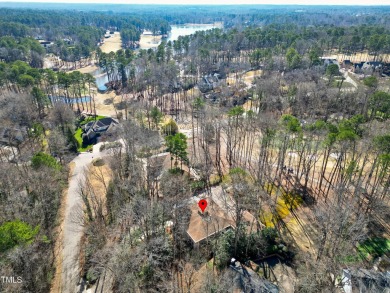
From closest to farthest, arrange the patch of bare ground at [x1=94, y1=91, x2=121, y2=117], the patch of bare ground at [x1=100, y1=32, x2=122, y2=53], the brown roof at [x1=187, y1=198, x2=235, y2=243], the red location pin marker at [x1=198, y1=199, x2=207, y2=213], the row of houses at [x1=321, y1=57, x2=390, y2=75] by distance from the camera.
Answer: the brown roof at [x1=187, y1=198, x2=235, y2=243], the red location pin marker at [x1=198, y1=199, x2=207, y2=213], the patch of bare ground at [x1=94, y1=91, x2=121, y2=117], the row of houses at [x1=321, y1=57, x2=390, y2=75], the patch of bare ground at [x1=100, y1=32, x2=122, y2=53]

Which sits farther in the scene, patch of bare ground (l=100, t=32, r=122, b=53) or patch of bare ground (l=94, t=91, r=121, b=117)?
patch of bare ground (l=100, t=32, r=122, b=53)

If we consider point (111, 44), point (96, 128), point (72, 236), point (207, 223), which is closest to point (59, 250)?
point (72, 236)

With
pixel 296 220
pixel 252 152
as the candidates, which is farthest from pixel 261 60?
pixel 296 220

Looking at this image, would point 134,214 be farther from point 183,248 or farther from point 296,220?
point 296,220

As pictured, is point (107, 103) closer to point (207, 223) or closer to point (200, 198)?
point (200, 198)

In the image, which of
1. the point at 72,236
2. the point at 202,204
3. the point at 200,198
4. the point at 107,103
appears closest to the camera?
the point at 72,236

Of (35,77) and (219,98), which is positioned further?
(219,98)

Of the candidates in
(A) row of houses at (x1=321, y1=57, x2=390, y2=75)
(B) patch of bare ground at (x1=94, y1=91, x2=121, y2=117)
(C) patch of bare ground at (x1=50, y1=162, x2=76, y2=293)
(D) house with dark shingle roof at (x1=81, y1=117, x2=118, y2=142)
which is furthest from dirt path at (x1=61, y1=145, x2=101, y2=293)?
(A) row of houses at (x1=321, y1=57, x2=390, y2=75)

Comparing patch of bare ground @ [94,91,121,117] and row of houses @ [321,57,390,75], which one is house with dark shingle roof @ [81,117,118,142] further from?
row of houses @ [321,57,390,75]
